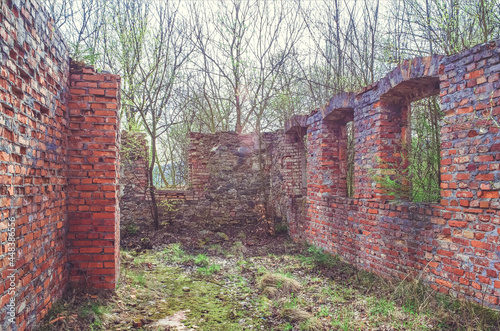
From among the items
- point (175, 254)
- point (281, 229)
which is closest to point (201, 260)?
point (175, 254)

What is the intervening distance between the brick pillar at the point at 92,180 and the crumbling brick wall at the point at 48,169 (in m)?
0.01

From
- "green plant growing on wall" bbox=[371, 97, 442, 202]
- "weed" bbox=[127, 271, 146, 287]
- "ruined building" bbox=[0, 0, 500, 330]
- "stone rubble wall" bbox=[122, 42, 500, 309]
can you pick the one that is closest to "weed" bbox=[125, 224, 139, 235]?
"stone rubble wall" bbox=[122, 42, 500, 309]

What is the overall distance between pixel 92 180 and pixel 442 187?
4.10m

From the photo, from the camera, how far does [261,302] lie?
156 inches

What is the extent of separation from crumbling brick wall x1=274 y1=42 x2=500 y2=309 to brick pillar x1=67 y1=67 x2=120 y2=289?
3.71m

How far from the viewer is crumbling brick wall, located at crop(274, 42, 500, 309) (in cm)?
308

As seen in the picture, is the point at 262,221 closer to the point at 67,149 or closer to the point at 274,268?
the point at 274,268

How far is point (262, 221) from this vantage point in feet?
28.1

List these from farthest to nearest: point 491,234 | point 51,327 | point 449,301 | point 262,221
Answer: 1. point 262,221
2. point 449,301
3. point 491,234
4. point 51,327

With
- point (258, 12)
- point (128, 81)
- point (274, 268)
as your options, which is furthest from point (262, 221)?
point (258, 12)

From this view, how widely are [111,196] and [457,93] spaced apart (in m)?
4.13

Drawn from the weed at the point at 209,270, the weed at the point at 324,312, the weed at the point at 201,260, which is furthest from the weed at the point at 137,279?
the weed at the point at 324,312

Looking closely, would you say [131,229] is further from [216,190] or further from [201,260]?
[201,260]

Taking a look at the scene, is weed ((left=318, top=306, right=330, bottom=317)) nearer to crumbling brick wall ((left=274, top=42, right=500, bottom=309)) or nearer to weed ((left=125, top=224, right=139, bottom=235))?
crumbling brick wall ((left=274, top=42, right=500, bottom=309))
